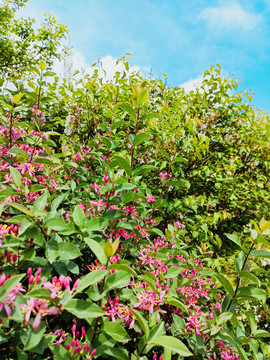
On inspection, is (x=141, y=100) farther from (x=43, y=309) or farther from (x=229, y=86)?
(x=229, y=86)

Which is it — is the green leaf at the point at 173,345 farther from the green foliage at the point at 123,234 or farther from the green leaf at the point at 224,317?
the green leaf at the point at 224,317

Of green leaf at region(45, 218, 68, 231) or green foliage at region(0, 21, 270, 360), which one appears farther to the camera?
green leaf at region(45, 218, 68, 231)

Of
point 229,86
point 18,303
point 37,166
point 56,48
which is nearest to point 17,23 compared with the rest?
point 56,48

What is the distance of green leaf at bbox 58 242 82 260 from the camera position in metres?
1.00

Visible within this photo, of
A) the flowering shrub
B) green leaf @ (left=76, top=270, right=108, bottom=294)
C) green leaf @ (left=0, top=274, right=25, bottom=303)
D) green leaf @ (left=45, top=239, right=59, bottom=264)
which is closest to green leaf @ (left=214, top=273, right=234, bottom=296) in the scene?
the flowering shrub

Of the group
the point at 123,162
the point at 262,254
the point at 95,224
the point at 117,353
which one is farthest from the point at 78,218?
the point at 262,254

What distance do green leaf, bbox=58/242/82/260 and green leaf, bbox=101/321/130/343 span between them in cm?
30

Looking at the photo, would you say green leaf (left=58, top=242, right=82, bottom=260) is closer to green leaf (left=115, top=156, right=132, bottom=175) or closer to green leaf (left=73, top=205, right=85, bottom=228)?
green leaf (left=73, top=205, right=85, bottom=228)

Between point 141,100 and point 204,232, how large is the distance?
6.68ft

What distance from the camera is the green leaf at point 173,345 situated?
2.53ft

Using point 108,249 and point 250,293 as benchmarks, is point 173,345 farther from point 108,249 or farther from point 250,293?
point 250,293

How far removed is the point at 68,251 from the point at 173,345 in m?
0.56

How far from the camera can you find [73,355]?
0.78 meters

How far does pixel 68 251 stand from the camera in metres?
1.02
